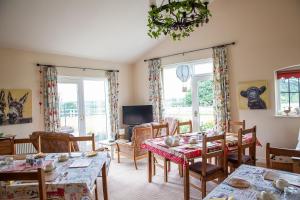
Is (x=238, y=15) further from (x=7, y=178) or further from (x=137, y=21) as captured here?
(x=7, y=178)

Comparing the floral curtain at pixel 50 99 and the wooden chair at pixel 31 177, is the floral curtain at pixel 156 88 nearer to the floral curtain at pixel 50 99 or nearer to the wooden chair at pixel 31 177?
the floral curtain at pixel 50 99

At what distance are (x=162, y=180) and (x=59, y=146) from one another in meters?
1.86

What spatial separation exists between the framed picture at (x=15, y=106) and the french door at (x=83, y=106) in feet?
2.61

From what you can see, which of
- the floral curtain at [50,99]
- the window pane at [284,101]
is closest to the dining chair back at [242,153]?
the window pane at [284,101]

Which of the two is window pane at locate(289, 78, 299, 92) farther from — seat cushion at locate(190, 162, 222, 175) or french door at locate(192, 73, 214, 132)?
seat cushion at locate(190, 162, 222, 175)

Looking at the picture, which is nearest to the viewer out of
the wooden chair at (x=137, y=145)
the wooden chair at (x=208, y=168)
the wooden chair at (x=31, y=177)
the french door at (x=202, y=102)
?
the wooden chair at (x=31, y=177)

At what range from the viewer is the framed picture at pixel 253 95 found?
13.9 feet

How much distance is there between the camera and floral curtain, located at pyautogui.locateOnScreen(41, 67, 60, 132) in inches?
184

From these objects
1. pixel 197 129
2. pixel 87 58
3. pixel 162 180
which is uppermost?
pixel 87 58

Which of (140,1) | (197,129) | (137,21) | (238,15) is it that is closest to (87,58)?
(137,21)

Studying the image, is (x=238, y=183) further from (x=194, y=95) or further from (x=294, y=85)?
(x=194, y=95)

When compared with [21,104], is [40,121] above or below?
below

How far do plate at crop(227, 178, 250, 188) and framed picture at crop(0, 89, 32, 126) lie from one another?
170 inches

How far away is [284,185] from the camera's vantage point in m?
1.49
